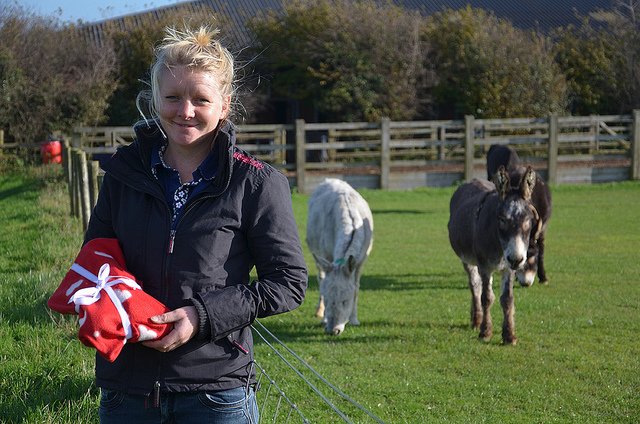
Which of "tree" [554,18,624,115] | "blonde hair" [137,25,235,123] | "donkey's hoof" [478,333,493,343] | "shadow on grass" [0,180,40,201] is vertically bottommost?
"donkey's hoof" [478,333,493,343]

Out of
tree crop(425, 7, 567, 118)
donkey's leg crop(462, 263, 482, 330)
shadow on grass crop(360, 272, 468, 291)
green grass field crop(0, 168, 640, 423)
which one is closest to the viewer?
green grass field crop(0, 168, 640, 423)

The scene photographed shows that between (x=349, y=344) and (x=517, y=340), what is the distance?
1.66 metres

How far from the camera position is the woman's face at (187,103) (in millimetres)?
3035

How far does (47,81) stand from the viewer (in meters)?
31.6

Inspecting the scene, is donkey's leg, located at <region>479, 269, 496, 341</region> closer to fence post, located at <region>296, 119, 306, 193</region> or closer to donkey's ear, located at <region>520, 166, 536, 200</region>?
donkey's ear, located at <region>520, 166, 536, 200</region>

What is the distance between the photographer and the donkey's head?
325 inches

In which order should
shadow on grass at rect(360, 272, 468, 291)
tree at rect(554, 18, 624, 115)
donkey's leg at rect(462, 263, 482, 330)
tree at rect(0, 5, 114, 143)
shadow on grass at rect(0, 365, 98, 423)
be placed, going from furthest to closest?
tree at rect(554, 18, 624, 115) < tree at rect(0, 5, 114, 143) < shadow on grass at rect(360, 272, 468, 291) < donkey's leg at rect(462, 263, 482, 330) < shadow on grass at rect(0, 365, 98, 423)

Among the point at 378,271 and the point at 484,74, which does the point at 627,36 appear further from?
the point at 378,271

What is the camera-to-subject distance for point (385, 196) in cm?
2430

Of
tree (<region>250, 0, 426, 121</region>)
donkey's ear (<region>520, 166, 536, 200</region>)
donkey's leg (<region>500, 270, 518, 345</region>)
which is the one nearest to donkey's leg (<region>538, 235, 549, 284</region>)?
donkey's leg (<region>500, 270, 518, 345</region>)

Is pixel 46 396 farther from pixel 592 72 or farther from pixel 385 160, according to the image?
pixel 592 72

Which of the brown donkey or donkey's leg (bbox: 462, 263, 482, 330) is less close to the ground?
the brown donkey

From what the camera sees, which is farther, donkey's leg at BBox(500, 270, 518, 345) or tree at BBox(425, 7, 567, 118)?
tree at BBox(425, 7, 567, 118)

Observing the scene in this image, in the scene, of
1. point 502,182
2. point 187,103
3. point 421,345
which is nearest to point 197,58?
point 187,103
